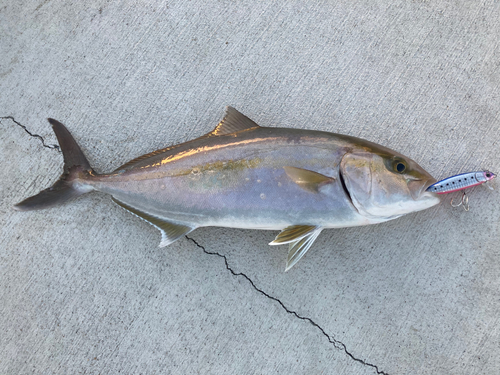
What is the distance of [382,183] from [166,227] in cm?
133

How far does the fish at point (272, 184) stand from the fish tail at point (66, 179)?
14 centimetres

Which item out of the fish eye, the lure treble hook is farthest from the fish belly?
the lure treble hook

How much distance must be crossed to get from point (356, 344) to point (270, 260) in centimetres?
80

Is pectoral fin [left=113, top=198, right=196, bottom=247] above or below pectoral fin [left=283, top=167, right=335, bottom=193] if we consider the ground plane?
below

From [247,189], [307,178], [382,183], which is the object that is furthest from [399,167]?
[247,189]

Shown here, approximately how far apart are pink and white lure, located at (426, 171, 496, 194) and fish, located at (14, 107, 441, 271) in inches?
9.3

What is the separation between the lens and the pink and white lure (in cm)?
221

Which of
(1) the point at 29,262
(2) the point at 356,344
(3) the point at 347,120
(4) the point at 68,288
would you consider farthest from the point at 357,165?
(1) the point at 29,262

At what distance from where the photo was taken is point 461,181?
2234 mm

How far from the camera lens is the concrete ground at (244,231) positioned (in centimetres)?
231

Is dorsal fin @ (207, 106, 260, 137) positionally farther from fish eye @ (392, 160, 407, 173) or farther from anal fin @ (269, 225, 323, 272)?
fish eye @ (392, 160, 407, 173)

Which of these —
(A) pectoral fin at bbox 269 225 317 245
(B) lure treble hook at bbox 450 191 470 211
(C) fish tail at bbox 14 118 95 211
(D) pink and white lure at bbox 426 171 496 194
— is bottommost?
(C) fish tail at bbox 14 118 95 211

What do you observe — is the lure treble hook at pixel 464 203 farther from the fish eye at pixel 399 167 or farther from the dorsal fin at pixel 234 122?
the dorsal fin at pixel 234 122

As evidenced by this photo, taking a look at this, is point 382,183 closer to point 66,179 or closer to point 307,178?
point 307,178
